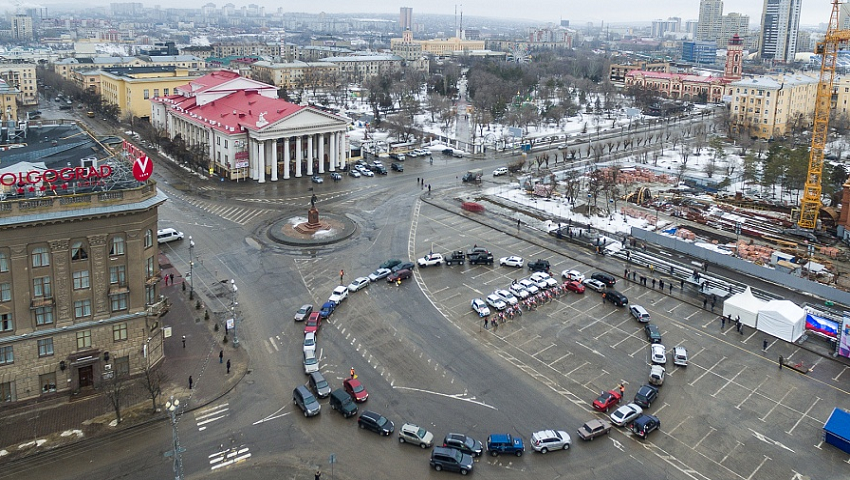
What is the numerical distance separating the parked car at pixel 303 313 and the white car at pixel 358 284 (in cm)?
447

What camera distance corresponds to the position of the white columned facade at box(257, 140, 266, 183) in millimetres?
80375

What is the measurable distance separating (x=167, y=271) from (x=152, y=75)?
3692 inches

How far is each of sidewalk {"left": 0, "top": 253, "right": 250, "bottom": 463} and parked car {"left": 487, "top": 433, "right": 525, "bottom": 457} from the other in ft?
48.4

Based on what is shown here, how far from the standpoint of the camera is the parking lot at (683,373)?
32531 millimetres

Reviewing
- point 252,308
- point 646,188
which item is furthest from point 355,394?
point 646,188

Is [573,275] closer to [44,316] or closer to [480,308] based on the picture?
[480,308]

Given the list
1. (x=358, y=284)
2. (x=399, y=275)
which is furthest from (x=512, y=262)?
(x=358, y=284)

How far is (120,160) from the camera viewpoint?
41.9m

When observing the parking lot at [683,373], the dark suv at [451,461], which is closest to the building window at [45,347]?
the dark suv at [451,461]

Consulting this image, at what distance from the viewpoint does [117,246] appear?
3619 centimetres

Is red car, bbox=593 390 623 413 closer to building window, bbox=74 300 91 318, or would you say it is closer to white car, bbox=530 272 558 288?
white car, bbox=530 272 558 288

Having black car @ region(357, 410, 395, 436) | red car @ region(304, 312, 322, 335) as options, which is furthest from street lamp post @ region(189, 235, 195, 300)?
black car @ region(357, 410, 395, 436)

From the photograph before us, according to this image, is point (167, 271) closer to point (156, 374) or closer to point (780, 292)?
point (156, 374)

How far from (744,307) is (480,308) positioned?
18137 mm
